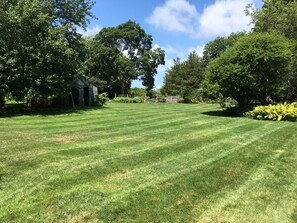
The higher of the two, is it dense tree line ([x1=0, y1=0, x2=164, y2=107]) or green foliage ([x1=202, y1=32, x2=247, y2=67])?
green foliage ([x1=202, y1=32, x2=247, y2=67])

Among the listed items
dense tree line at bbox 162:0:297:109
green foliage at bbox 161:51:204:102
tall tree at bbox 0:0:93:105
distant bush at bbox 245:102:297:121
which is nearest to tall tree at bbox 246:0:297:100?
dense tree line at bbox 162:0:297:109

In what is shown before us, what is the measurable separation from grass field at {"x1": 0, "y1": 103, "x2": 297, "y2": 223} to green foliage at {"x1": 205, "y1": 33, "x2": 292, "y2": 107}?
326 inches

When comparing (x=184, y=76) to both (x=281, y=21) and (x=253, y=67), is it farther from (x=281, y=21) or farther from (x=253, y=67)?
(x=253, y=67)

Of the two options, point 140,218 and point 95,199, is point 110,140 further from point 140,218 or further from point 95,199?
point 140,218

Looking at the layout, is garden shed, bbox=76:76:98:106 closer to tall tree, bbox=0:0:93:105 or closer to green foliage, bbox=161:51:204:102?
tall tree, bbox=0:0:93:105

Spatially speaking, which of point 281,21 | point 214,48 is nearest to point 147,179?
point 281,21

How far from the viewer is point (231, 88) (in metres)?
17.2

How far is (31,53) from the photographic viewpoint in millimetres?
17219

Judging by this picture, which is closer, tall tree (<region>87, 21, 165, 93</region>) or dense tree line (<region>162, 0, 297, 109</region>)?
dense tree line (<region>162, 0, 297, 109</region>)

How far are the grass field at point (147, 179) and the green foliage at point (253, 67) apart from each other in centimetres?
827

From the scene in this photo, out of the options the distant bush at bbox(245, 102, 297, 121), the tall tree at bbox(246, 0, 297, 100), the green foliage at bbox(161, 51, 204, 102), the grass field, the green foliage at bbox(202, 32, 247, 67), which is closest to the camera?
the grass field

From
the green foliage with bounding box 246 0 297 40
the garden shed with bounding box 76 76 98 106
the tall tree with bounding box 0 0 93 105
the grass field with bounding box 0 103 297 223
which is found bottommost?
the grass field with bounding box 0 103 297 223

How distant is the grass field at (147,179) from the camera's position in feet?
12.8

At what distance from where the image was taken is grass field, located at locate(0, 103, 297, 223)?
390cm
